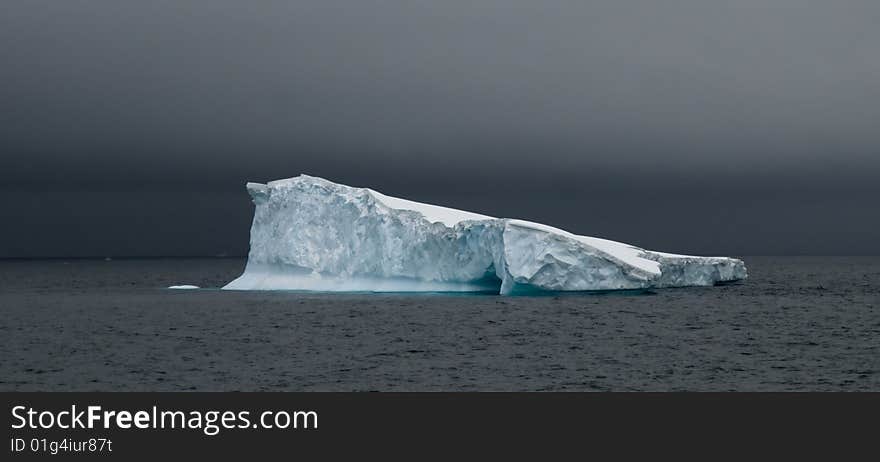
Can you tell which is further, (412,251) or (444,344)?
(412,251)

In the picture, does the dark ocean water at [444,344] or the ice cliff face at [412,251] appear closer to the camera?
the dark ocean water at [444,344]

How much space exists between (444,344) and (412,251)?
13.6 metres

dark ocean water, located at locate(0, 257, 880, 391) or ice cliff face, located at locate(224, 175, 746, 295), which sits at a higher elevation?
ice cliff face, located at locate(224, 175, 746, 295)

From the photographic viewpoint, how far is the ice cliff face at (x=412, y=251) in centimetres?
3684

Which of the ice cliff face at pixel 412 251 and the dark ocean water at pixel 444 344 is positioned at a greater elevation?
the ice cliff face at pixel 412 251

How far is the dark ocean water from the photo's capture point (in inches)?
798

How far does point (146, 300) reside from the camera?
4522 centimetres

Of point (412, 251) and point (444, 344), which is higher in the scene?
point (412, 251)

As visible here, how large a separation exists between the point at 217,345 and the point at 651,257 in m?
22.2

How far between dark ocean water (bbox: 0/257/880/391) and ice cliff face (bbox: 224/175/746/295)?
3.75 ft

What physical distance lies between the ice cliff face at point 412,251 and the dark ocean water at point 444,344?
1.14 m

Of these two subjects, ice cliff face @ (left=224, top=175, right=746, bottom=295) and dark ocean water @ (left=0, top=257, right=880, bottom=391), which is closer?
dark ocean water @ (left=0, top=257, right=880, bottom=391)

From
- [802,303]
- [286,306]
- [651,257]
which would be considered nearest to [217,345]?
[286,306]

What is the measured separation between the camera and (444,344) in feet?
86.2
